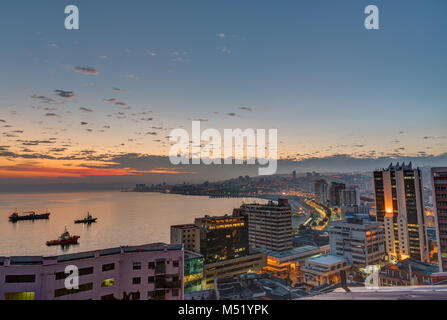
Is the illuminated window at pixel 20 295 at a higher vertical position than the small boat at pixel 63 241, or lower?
higher

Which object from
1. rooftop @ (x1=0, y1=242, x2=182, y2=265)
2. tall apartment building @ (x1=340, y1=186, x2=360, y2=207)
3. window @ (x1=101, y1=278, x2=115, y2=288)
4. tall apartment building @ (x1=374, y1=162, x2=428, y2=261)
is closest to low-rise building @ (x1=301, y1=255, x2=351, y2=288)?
tall apartment building @ (x1=374, y1=162, x2=428, y2=261)

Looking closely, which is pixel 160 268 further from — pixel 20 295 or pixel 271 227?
pixel 271 227

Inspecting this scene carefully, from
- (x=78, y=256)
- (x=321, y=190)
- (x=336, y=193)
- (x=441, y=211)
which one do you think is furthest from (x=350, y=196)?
(x=78, y=256)

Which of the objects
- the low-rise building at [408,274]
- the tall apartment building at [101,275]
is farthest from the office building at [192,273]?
the low-rise building at [408,274]

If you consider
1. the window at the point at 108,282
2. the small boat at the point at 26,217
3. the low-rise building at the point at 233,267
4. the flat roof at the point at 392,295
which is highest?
the flat roof at the point at 392,295

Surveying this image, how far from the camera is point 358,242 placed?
14031 mm

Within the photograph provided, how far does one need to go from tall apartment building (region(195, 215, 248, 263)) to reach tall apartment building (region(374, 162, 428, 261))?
894 cm

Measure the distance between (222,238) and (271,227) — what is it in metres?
3.77

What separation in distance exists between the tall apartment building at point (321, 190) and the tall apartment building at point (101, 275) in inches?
1770

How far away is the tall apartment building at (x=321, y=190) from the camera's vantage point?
46812 millimetres

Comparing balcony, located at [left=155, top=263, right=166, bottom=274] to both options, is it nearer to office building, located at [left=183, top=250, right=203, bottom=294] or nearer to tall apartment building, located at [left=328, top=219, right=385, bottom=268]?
office building, located at [left=183, top=250, right=203, bottom=294]

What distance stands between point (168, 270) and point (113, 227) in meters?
22.9

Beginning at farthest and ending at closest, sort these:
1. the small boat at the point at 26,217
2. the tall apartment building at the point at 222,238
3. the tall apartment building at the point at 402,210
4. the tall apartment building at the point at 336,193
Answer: the tall apartment building at the point at 336,193
the small boat at the point at 26,217
the tall apartment building at the point at 222,238
the tall apartment building at the point at 402,210

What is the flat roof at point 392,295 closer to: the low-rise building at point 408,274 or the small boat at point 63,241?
the low-rise building at point 408,274
